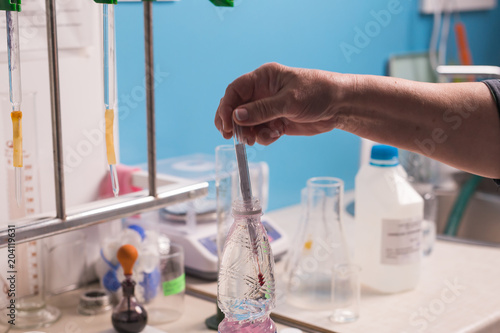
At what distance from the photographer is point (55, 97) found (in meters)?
0.93

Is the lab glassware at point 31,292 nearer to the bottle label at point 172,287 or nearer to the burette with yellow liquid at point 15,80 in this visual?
the bottle label at point 172,287

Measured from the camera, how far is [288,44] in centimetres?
191

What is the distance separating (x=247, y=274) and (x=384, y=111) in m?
0.41

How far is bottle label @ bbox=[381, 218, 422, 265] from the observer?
1355mm

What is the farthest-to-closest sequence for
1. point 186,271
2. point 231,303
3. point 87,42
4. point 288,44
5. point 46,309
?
point 288,44 → point 186,271 → point 87,42 → point 46,309 → point 231,303

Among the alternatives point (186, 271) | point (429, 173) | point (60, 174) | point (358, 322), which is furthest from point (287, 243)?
point (429, 173)

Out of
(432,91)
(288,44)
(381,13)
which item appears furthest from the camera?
(381,13)

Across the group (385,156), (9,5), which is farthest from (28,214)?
(385,156)

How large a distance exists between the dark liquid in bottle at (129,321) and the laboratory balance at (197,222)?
28 cm

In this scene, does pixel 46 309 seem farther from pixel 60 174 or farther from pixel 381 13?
pixel 381 13

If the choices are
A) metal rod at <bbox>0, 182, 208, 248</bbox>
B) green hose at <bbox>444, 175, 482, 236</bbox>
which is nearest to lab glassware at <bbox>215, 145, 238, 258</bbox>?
metal rod at <bbox>0, 182, 208, 248</bbox>

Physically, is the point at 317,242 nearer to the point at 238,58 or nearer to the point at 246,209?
the point at 246,209

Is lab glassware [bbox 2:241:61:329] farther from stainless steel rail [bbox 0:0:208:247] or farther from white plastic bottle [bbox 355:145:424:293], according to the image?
white plastic bottle [bbox 355:145:424:293]

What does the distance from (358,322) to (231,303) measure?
0.41m
